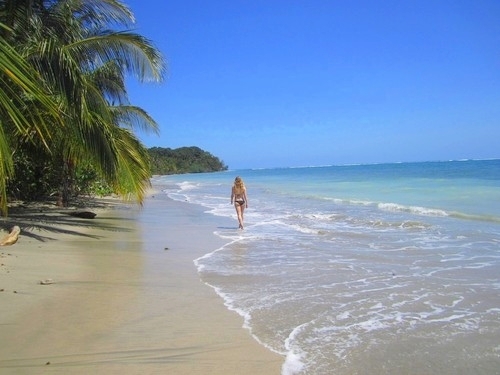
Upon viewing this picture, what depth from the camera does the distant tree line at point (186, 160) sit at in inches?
4495

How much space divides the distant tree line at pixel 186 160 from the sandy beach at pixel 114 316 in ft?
319

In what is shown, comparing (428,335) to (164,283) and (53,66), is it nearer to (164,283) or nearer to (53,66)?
(164,283)

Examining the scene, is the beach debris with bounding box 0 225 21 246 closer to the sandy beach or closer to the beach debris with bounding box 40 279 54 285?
the sandy beach

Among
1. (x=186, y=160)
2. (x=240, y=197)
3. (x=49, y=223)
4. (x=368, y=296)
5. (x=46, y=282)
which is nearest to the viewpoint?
(x=368, y=296)

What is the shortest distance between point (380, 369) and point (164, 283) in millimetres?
3331

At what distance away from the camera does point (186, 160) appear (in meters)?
133

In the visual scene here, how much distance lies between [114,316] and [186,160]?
427ft

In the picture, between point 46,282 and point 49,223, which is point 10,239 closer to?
point 46,282

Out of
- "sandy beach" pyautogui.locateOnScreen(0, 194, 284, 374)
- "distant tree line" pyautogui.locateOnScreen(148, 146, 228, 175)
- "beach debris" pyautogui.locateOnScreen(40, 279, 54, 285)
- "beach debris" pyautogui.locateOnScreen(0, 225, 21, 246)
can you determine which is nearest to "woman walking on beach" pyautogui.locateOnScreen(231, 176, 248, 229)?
"sandy beach" pyautogui.locateOnScreen(0, 194, 284, 374)

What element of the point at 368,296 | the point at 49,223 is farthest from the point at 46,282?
the point at 49,223

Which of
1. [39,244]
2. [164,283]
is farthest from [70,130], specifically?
[164,283]

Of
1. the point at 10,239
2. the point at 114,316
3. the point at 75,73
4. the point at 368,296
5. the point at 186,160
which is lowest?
the point at 368,296

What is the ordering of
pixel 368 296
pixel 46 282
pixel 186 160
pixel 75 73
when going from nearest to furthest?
pixel 368 296 → pixel 46 282 → pixel 75 73 → pixel 186 160

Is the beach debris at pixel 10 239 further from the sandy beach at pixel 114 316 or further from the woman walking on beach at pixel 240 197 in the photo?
the woman walking on beach at pixel 240 197
